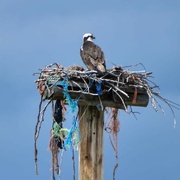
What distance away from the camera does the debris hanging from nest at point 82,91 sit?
19.8 ft

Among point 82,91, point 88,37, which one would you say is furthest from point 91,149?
point 88,37

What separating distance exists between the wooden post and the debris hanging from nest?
100 mm

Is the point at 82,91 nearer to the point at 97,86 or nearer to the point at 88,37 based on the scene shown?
the point at 97,86

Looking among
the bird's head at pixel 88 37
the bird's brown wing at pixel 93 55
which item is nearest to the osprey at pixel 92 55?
the bird's brown wing at pixel 93 55

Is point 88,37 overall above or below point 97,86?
above

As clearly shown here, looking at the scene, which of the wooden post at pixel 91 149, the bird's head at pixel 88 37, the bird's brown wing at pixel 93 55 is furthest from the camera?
the bird's head at pixel 88 37

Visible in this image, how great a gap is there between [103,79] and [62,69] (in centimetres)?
56

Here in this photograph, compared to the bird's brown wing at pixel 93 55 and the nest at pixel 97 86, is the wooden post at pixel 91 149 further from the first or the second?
the bird's brown wing at pixel 93 55

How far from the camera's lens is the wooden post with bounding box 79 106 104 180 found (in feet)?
19.6

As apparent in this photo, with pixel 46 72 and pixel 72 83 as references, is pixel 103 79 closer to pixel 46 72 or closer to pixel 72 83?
pixel 72 83

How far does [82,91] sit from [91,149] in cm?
69

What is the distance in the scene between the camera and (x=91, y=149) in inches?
237

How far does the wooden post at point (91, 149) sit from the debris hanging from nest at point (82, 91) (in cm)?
10

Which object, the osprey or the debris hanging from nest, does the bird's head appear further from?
the debris hanging from nest
